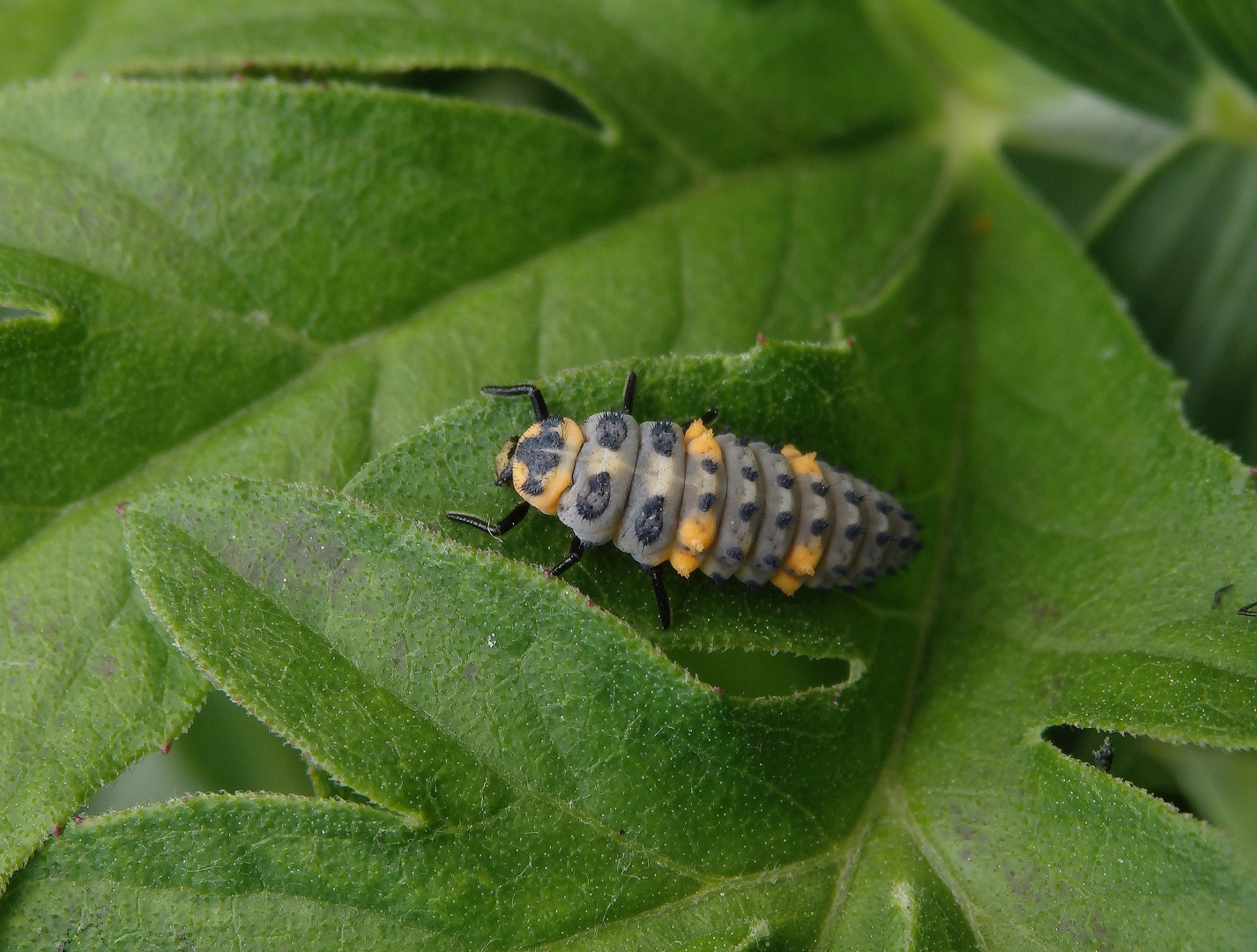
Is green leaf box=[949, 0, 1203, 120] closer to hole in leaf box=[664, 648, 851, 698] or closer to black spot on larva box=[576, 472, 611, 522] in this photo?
black spot on larva box=[576, 472, 611, 522]

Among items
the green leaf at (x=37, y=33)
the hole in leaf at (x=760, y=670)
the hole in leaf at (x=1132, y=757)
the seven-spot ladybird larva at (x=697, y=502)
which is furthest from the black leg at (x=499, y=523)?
Answer: the green leaf at (x=37, y=33)

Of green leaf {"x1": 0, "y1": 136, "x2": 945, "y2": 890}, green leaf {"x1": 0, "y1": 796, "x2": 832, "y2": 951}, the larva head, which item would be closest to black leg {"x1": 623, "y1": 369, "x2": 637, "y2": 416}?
the larva head

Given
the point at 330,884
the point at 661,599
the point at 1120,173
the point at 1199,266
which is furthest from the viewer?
the point at 1120,173

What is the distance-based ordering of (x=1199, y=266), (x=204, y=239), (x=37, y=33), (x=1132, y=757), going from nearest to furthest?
(x=204, y=239), (x=1132, y=757), (x=37, y=33), (x=1199, y=266)

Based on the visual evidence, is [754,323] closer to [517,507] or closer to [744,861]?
[517,507]

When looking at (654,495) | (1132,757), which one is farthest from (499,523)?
(1132,757)

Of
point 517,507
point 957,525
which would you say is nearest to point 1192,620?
point 957,525

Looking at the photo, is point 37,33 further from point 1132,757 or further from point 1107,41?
point 1132,757
